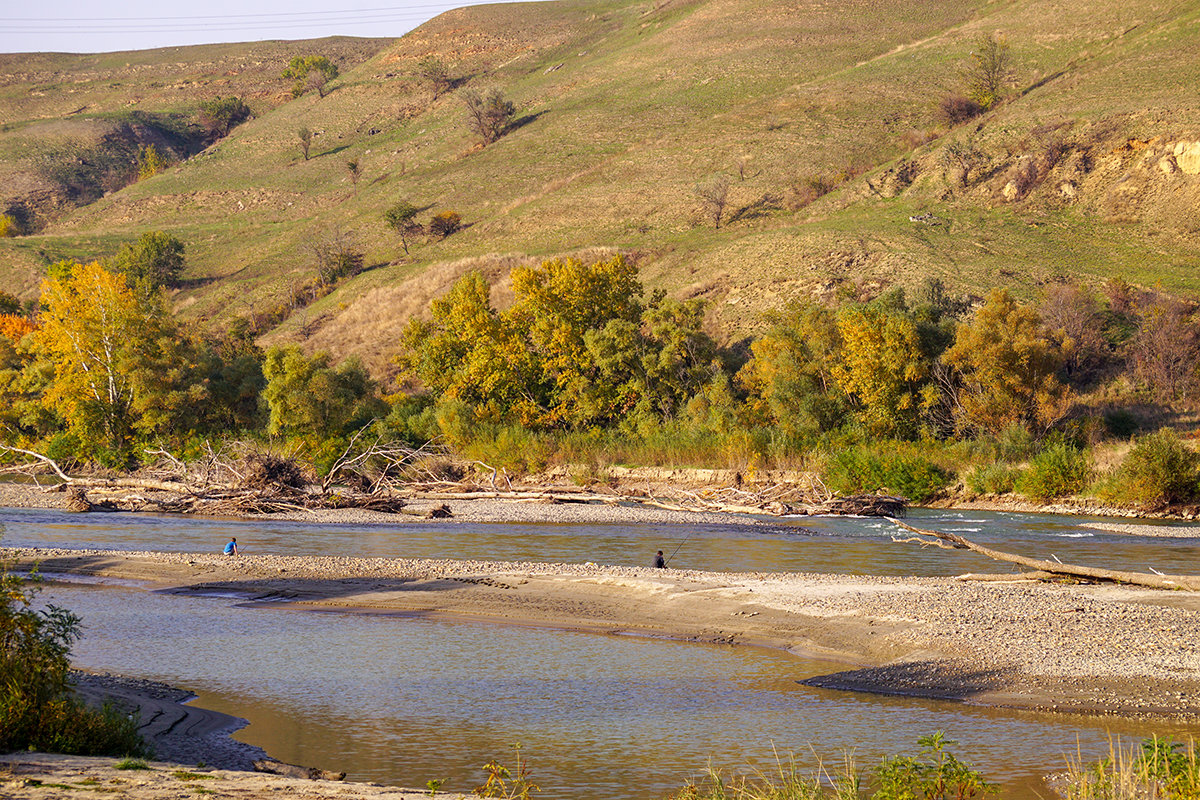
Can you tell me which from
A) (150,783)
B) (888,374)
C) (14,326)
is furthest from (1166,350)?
(14,326)

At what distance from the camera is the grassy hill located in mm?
67875

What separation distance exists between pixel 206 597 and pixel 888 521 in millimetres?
21014

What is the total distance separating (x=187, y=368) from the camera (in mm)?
52000

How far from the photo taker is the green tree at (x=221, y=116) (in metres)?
164

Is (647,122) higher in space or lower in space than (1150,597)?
higher

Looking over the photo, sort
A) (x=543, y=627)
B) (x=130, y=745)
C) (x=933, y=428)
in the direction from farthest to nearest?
(x=933, y=428) → (x=543, y=627) → (x=130, y=745)

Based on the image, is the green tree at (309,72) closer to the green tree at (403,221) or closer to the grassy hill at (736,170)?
the grassy hill at (736,170)

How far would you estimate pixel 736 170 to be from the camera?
8850cm

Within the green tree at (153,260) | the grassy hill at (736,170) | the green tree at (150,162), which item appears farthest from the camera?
the green tree at (150,162)

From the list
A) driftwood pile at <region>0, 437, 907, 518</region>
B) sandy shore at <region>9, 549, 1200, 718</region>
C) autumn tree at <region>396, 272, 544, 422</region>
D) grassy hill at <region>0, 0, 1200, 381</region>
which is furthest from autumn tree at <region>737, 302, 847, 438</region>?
sandy shore at <region>9, 549, 1200, 718</region>

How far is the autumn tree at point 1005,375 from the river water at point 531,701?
16412 mm

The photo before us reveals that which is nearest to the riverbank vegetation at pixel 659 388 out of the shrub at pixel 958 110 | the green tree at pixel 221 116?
the shrub at pixel 958 110

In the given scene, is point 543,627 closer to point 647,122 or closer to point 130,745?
point 130,745

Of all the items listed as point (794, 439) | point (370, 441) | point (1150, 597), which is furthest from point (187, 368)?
point (1150, 597)
